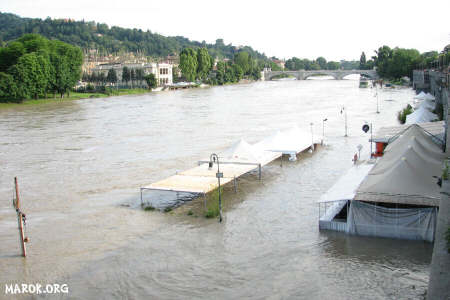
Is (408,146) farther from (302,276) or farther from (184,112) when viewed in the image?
(184,112)

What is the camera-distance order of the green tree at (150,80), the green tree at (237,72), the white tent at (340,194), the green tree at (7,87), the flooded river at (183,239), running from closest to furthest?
the flooded river at (183,239) → the white tent at (340,194) → the green tree at (7,87) → the green tree at (150,80) → the green tree at (237,72)

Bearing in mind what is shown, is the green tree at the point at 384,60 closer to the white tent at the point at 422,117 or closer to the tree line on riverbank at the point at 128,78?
the tree line on riverbank at the point at 128,78

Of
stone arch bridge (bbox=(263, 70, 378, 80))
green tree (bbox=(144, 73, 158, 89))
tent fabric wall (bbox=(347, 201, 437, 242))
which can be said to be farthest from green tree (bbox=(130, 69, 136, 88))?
tent fabric wall (bbox=(347, 201, 437, 242))

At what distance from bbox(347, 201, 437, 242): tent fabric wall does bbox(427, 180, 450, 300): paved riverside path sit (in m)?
0.94

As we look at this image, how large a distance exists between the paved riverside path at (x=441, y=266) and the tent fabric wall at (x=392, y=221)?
3.09 ft

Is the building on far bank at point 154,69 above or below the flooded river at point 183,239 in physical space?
above

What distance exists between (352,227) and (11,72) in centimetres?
6768

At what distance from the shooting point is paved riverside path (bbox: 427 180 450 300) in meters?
8.33

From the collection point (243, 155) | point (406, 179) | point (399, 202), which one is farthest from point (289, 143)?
point (399, 202)

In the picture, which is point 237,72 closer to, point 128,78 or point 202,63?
point 202,63

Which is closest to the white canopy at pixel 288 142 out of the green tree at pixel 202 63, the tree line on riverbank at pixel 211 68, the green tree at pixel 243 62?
the tree line on riverbank at pixel 211 68

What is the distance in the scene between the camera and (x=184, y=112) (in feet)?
191

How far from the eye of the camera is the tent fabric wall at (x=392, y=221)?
13555 millimetres

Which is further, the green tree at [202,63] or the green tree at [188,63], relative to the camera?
the green tree at [202,63]
